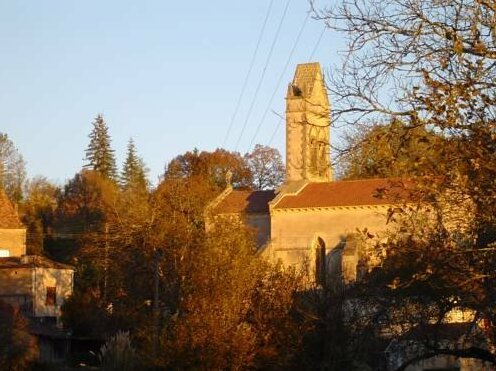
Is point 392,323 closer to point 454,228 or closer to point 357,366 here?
point 357,366

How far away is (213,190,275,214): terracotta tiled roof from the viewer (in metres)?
61.3

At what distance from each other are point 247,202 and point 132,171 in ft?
119

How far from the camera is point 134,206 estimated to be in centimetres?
5106

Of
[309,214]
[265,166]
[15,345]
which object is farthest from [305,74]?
[15,345]

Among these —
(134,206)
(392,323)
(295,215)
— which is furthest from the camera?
(295,215)

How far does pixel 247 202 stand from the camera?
6253 cm

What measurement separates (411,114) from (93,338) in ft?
122

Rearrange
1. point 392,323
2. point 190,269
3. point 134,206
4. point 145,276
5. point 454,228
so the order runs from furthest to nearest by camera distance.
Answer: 1. point 134,206
2. point 145,276
3. point 190,269
4. point 392,323
5. point 454,228

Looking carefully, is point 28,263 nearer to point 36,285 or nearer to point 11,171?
point 36,285

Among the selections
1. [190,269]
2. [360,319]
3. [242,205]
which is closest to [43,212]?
[242,205]

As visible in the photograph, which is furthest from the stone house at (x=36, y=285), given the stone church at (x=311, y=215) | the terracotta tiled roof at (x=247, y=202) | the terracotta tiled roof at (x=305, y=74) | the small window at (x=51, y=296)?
the terracotta tiled roof at (x=305, y=74)

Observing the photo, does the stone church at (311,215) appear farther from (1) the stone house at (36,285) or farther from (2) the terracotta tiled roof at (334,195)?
(1) the stone house at (36,285)

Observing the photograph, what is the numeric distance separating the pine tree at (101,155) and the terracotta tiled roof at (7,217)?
25756mm

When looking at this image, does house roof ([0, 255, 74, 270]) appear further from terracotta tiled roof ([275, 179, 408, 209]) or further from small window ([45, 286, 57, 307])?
terracotta tiled roof ([275, 179, 408, 209])
